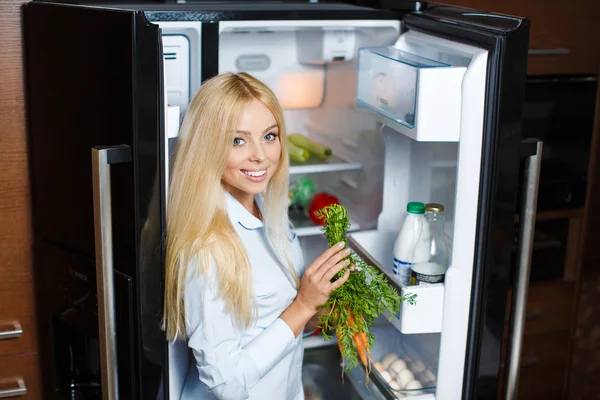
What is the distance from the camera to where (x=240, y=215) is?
1.50 metres

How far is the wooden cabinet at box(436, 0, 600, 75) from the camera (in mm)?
2033

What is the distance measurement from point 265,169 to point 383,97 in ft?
1.09

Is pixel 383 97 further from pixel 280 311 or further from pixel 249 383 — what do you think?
pixel 249 383

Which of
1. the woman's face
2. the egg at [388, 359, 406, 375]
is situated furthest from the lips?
the egg at [388, 359, 406, 375]

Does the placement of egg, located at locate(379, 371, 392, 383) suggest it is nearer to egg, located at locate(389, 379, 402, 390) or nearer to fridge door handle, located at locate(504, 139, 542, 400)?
egg, located at locate(389, 379, 402, 390)

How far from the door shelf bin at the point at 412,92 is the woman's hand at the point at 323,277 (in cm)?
26

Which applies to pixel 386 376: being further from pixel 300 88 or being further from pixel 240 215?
pixel 300 88

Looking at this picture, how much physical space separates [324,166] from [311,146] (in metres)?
0.15

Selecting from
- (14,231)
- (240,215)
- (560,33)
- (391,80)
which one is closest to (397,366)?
(240,215)

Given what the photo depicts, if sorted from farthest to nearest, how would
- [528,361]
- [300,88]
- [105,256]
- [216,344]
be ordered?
[528,361] < [300,88] < [216,344] < [105,256]

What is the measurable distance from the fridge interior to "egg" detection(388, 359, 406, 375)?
3cm

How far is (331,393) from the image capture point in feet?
6.03

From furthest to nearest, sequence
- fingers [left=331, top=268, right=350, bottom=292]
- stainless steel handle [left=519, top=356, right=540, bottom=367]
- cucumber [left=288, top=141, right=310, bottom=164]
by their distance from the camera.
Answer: stainless steel handle [left=519, top=356, right=540, bottom=367] < cucumber [left=288, top=141, right=310, bottom=164] < fingers [left=331, top=268, right=350, bottom=292]

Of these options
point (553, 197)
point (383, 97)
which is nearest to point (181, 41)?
point (383, 97)
